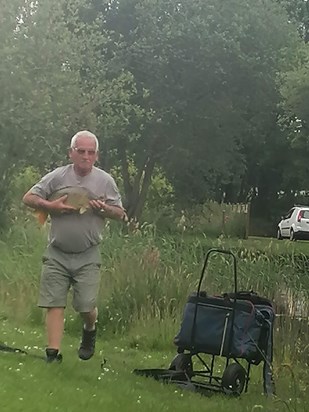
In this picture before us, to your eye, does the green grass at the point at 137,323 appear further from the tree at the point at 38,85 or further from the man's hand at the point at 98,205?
the tree at the point at 38,85

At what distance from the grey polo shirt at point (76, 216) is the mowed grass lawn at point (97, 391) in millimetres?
855

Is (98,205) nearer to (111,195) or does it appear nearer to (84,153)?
(111,195)

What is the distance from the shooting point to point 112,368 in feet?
22.1

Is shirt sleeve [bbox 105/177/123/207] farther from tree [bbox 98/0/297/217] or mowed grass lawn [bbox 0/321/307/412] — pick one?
tree [bbox 98/0/297/217]

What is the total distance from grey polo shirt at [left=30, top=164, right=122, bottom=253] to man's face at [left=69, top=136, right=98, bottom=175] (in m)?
0.11

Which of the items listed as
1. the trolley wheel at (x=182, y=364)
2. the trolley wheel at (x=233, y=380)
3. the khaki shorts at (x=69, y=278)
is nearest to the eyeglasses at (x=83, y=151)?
the khaki shorts at (x=69, y=278)

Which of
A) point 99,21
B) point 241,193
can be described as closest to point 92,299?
point 99,21

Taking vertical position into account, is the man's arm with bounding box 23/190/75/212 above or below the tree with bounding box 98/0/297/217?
below

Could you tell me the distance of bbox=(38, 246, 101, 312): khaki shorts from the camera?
6.41 m

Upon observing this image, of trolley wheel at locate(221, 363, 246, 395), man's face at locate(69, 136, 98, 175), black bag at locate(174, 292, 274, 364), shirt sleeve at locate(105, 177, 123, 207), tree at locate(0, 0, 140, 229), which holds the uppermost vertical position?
tree at locate(0, 0, 140, 229)

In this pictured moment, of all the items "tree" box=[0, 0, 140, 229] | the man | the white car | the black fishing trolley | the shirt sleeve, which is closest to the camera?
the black fishing trolley

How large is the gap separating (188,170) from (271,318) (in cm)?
2863

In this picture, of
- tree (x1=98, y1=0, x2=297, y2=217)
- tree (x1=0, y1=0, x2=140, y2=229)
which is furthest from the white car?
tree (x1=0, y1=0, x2=140, y2=229)

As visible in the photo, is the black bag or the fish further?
the fish
